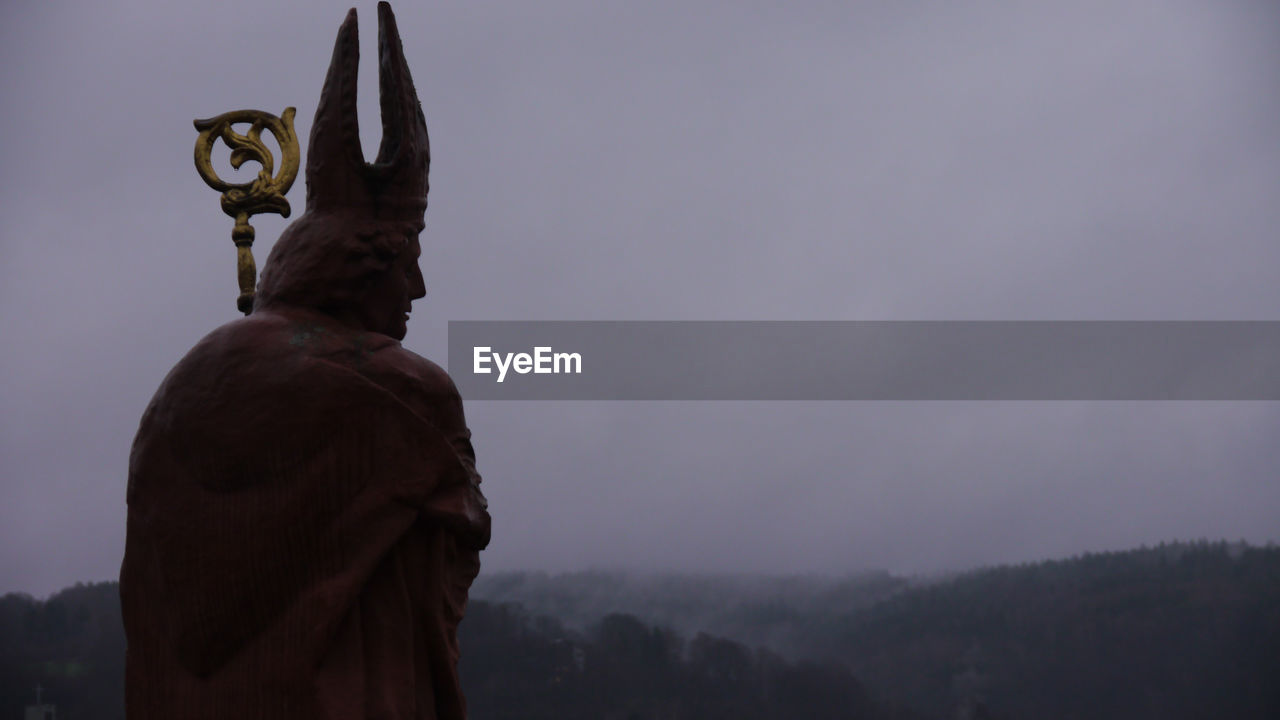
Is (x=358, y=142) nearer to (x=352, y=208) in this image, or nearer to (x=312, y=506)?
(x=352, y=208)

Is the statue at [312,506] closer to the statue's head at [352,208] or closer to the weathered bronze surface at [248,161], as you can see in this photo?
the statue's head at [352,208]

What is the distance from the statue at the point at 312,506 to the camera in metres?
4.91

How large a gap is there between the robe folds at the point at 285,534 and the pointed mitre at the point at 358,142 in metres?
0.55

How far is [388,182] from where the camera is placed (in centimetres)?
536

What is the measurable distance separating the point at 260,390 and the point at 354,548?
0.67 metres

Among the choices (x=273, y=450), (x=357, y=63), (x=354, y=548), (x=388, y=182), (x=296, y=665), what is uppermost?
(x=357, y=63)

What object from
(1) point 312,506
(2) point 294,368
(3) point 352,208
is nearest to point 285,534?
(1) point 312,506

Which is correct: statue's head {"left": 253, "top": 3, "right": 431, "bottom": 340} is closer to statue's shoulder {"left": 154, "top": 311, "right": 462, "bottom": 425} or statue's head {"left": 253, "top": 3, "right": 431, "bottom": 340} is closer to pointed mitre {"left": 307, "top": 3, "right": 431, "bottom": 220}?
pointed mitre {"left": 307, "top": 3, "right": 431, "bottom": 220}

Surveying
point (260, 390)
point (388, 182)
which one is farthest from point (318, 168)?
point (260, 390)

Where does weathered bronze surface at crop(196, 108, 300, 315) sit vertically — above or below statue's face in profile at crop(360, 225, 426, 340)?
above

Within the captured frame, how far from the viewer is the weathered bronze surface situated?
21.0 feet

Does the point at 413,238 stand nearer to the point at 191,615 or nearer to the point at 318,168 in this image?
the point at 318,168

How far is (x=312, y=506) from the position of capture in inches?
196

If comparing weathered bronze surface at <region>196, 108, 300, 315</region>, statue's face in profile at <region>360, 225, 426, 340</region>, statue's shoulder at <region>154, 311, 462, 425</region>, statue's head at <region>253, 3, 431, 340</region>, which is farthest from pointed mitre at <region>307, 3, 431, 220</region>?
weathered bronze surface at <region>196, 108, 300, 315</region>
